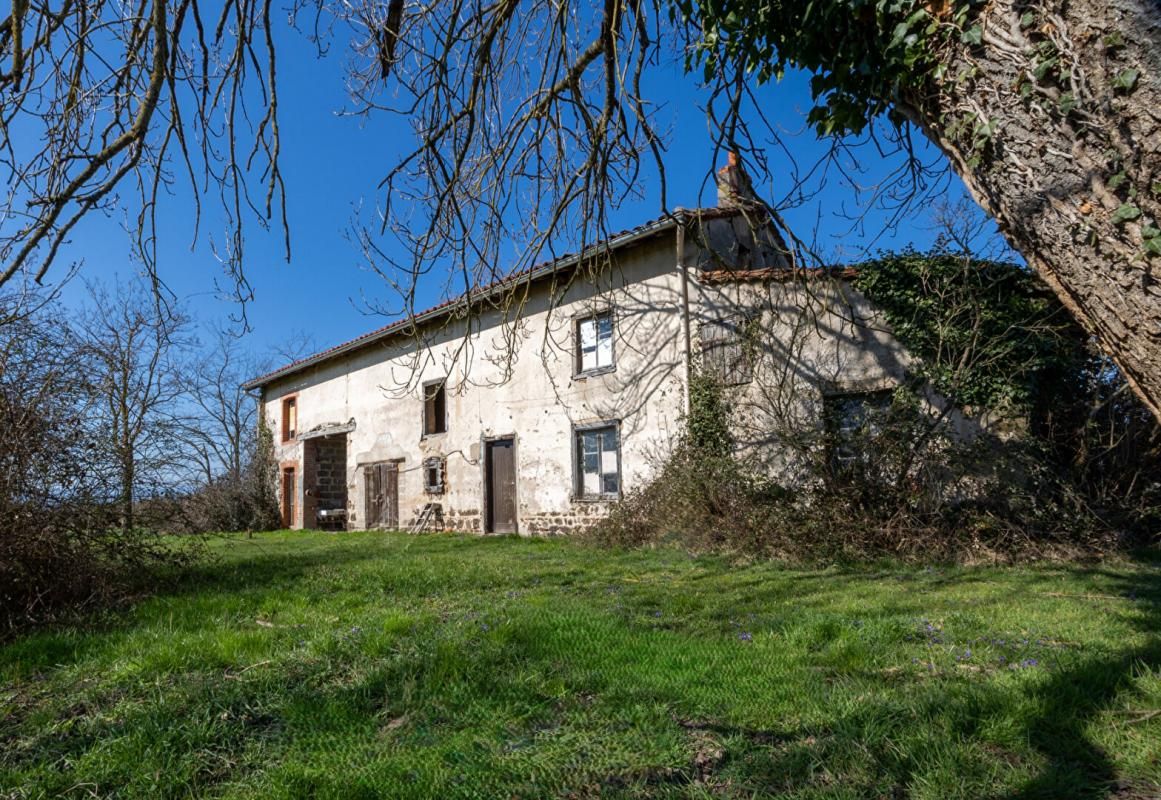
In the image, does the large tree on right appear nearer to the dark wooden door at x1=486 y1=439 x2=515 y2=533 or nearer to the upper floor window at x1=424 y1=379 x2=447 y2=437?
the dark wooden door at x1=486 y1=439 x2=515 y2=533

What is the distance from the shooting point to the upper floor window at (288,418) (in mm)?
22308

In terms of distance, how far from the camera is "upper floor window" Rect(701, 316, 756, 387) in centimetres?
1081

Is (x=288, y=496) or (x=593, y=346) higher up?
(x=593, y=346)

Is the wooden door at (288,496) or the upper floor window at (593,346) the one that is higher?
the upper floor window at (593,346)

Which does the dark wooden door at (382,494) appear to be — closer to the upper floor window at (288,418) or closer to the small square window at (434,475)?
the small square window at (434,475)

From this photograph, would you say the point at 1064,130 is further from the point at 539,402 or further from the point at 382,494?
the point at 382,494

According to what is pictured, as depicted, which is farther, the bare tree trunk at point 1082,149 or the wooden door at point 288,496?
the wooden door at point 288,496

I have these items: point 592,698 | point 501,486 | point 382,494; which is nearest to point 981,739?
point 592,698

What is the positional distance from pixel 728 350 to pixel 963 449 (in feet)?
12.3

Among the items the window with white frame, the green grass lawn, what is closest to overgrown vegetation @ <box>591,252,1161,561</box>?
the green grass lawn

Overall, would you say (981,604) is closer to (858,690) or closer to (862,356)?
(858,690)

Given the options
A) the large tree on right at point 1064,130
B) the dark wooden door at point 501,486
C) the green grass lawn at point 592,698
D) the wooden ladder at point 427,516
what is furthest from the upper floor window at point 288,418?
the large tree on right at point 1064,130

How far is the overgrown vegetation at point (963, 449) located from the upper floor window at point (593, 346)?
3.90 meters

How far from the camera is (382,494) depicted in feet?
59.6
